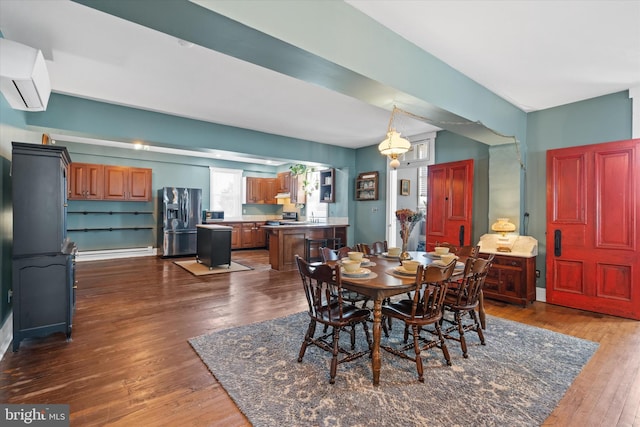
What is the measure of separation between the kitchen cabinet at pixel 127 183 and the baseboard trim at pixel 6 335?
4.88 m

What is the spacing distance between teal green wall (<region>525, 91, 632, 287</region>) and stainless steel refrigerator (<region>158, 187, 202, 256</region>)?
6.95 meters

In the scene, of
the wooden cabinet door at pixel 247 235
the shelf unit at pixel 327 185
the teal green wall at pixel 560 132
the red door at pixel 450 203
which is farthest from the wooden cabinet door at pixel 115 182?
the teal green wall at pixel 560 132

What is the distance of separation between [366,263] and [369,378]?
3.25 ft

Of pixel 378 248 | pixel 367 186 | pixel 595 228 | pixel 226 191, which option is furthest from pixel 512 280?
pixel 226 191

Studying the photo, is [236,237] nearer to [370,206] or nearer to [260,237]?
[260,237]

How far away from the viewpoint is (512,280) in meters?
3.96

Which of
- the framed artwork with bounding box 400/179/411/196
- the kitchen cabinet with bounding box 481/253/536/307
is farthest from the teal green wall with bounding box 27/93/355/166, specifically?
the kitchen cabinet with bounding box 481/253/536/307

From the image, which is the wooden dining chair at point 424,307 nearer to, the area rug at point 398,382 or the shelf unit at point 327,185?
the area rug at point 398,382

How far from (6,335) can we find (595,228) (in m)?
6.24

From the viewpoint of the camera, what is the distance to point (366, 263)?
288 centimetres

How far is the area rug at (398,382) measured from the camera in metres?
1.83

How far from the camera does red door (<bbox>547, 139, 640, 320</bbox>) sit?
345 centimetres

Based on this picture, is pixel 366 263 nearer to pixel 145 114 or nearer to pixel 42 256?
pixel 42 256

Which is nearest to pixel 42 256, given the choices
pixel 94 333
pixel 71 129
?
pixel 94 333
